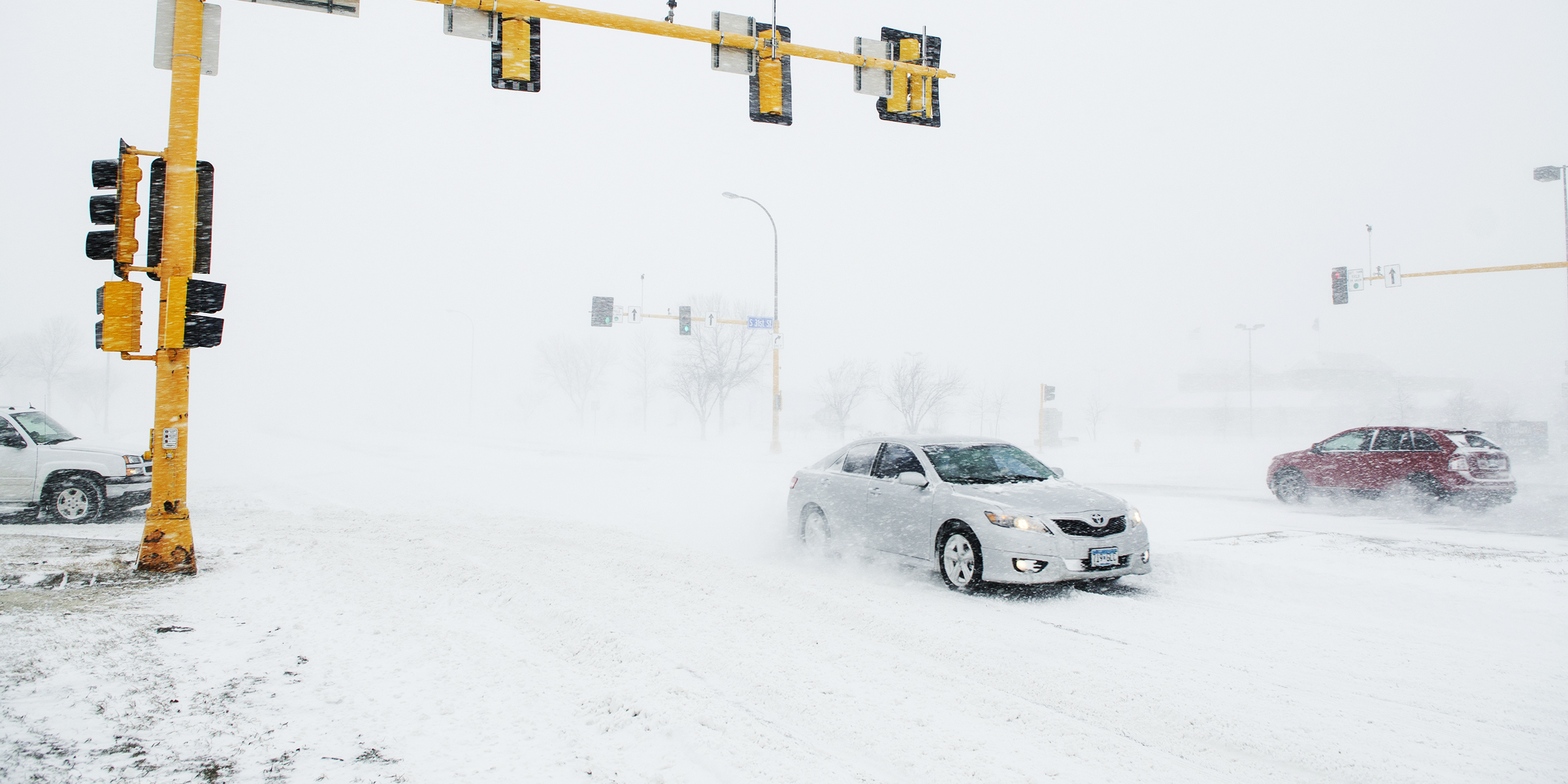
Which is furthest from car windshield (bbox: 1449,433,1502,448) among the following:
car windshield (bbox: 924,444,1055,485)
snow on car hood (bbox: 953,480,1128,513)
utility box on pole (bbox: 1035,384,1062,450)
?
utility box on pole (bbox: 1035,384,1062,450)

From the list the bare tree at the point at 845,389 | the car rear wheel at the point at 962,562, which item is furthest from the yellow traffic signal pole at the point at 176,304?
the bare tree at the point at 845,389

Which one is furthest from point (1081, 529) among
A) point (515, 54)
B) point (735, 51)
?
point (515, 54)

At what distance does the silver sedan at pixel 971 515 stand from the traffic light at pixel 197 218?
645 cm

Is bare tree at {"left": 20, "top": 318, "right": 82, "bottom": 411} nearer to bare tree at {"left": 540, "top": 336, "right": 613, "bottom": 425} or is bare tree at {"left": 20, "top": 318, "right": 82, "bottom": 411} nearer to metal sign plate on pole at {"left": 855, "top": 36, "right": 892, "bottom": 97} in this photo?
bare tree at {"left": 540, "top": 336, "right": 613, "bottom": 425}

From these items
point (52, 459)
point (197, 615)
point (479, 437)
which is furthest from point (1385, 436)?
point (479, 437)

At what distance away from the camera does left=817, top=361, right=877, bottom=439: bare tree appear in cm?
4788

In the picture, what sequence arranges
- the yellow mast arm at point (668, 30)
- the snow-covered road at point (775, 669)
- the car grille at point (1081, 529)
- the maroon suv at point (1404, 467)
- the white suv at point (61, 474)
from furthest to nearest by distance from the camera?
1. the maroon suv at point (1404, 467)
2. the white suv at point (61, 474)
3. the yellow mast arm at point (668, 30)
4. the car grille at point (1081, 529)
5. the snow-covered road at point (775, 669)

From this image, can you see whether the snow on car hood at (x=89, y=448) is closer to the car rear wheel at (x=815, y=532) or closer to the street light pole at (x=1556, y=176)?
the car rear wheel at (x=815, y=532)

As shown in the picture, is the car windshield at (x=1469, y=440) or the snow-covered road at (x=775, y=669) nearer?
the snow-covered road at (x=775, y=669)

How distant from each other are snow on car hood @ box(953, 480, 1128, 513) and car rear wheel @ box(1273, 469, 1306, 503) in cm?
1003

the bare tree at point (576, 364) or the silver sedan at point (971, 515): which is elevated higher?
the bare tree at point (576, 364)

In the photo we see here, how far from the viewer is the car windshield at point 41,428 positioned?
35.2 ft

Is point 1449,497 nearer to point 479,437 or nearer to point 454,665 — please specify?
point 454,665

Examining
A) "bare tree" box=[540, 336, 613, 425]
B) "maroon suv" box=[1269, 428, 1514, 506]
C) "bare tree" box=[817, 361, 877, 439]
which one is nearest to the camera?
"maroon suv" box=[1269, 428, 1514, 506]
